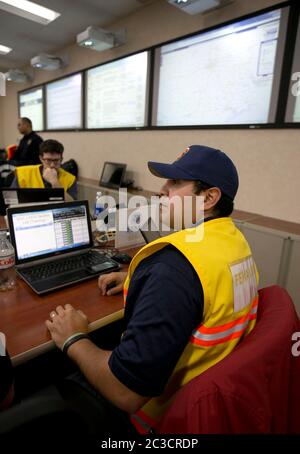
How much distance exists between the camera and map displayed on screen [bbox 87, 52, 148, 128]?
11.1 feet

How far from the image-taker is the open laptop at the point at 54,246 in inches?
50.1

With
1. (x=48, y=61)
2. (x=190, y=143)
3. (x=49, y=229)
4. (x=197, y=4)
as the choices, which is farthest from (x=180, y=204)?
(x=48, y=61)

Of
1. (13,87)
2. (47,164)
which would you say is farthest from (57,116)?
(47,164)

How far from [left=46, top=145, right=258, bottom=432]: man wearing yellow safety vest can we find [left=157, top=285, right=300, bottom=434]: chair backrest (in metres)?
0.09

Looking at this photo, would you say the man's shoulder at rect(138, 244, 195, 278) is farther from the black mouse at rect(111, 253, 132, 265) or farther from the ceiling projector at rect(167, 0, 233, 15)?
the ceiling projector at rect(167, 0, 233, 15)

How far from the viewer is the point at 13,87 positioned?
6145mm

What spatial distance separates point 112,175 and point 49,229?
2.44 m

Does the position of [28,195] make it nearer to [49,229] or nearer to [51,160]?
[49,229]

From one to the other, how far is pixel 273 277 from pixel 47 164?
2148 mm

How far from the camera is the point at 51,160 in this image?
249 cm

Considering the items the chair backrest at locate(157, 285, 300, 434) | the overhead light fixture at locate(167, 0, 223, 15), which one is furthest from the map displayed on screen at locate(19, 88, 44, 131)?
the chair backrest at locate(157, 285, 300, 434)

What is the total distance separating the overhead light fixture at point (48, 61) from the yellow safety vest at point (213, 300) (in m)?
4.69

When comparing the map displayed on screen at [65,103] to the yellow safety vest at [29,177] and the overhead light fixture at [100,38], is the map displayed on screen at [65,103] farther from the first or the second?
the yellow safety vest at [29,177]
